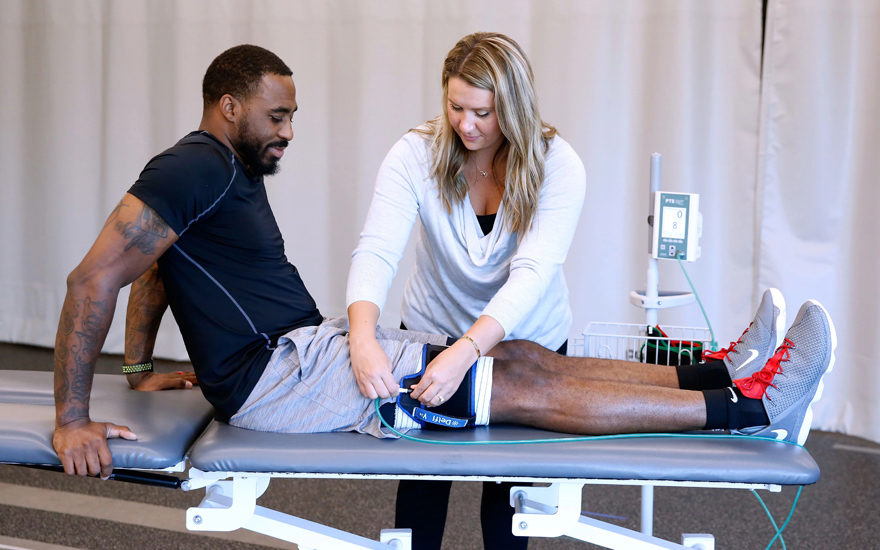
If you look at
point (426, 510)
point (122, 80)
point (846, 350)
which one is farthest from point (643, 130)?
point (122, 80)

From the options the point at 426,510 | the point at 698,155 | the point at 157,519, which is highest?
the point at 698,155

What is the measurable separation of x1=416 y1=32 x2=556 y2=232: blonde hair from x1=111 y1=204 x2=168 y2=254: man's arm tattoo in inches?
19.4

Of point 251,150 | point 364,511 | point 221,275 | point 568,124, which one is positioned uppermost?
point 568,124

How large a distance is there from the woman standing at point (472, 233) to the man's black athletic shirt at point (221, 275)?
16cm

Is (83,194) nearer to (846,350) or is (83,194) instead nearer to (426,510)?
(426,510)

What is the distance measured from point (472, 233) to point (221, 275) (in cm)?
45

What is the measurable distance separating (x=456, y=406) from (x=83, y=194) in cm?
319

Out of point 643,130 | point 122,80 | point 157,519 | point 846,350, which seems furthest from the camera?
point 122,80

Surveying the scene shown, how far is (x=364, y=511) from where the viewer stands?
2.15 m

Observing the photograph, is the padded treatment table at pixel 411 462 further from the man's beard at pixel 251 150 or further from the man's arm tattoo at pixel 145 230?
the man's beard at pixel 251 150

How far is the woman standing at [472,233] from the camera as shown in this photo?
126cm

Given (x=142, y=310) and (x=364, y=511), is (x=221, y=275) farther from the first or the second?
(x=364, y=511)

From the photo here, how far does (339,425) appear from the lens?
1239mm

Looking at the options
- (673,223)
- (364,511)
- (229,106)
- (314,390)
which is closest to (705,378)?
(673,223)
